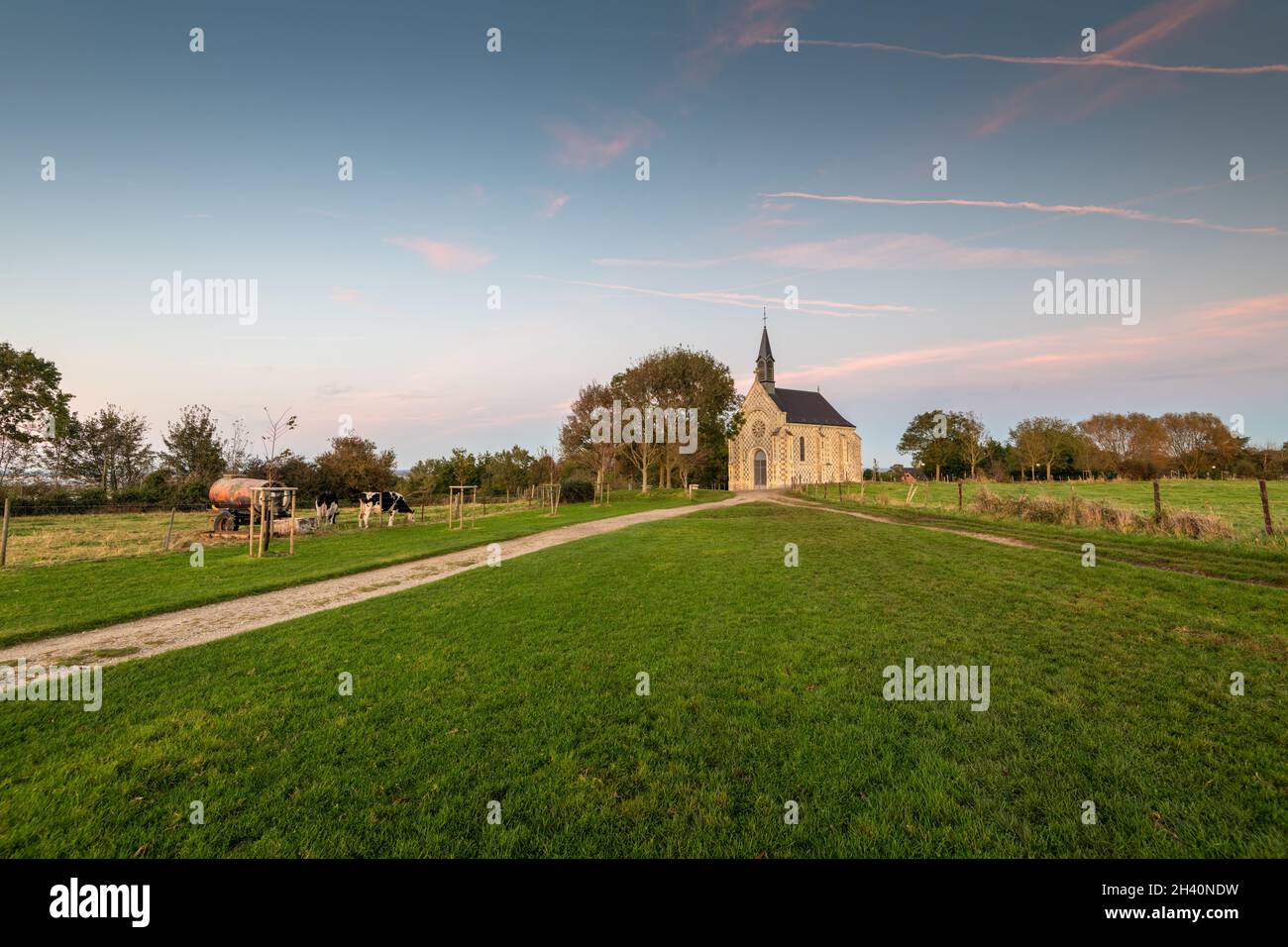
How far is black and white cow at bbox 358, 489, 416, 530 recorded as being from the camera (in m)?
25.0

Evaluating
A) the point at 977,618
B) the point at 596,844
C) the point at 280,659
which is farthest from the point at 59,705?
the point at 977,618

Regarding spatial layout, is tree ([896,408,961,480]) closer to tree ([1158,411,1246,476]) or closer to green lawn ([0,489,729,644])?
tree ([1158,411,1246,476])

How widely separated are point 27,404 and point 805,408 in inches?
3044

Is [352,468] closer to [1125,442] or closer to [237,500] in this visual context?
[237,500]

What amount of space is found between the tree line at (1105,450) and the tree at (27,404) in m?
98.2

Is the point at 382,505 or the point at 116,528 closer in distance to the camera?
the point at 116,528

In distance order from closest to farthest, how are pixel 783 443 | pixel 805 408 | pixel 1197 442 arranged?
pixel 783 443, pixel 1197 442, pixel 805 408

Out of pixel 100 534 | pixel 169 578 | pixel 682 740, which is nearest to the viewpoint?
pixel 682 740

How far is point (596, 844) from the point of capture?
3.01m

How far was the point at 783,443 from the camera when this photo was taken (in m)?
60.1

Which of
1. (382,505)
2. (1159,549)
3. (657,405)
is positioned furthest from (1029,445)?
(382,505)

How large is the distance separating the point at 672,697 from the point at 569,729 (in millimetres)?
1177

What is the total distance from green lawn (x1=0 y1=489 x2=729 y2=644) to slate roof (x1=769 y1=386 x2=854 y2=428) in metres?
50.9

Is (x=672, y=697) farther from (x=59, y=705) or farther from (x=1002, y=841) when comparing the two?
(x=59, y=705)
